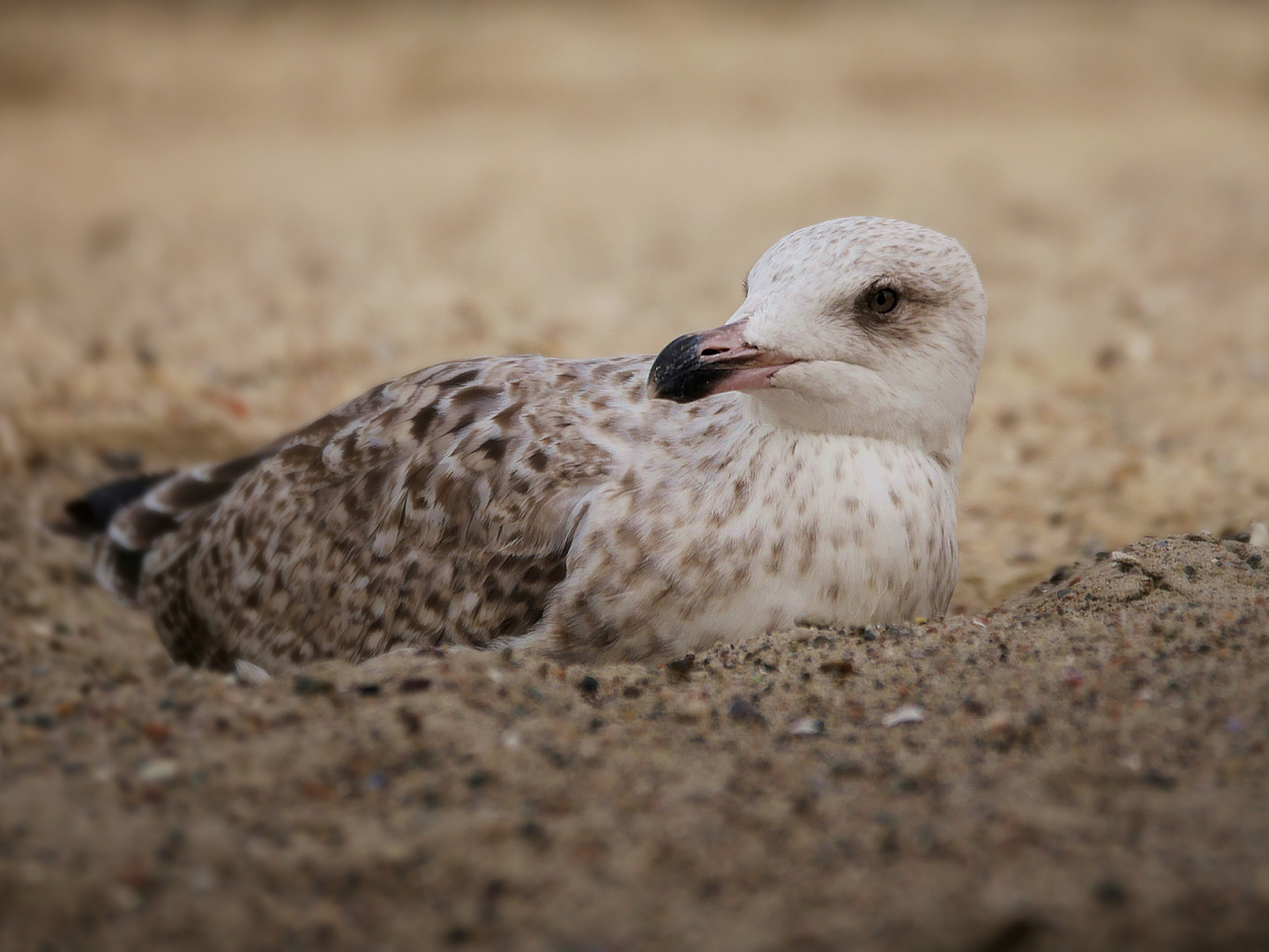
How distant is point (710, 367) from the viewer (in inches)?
115

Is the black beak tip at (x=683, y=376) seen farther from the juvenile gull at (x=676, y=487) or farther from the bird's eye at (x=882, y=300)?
the bird's eye at (x=882, y=300)

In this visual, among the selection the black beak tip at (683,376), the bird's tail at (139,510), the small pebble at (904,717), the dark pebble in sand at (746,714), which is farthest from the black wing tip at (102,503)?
the small pebble at (904,717)

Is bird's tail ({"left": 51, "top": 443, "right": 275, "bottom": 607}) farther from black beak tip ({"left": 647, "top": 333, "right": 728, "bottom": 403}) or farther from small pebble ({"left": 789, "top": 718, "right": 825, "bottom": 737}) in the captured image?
small pebble ({"left": 789, "top": 718, "right": 825, "bottom": 737})

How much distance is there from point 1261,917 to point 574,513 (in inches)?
69.5

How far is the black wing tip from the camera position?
450 cm

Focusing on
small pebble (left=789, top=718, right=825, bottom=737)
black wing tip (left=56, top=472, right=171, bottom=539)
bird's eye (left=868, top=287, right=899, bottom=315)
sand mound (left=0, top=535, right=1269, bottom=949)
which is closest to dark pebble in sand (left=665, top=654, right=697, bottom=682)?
sand mound (left=0, top=535, right=1269, bottom=949)

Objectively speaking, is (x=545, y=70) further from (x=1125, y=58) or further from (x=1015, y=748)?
(x=1015, y=748)

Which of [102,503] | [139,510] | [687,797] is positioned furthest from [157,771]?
[102,503]

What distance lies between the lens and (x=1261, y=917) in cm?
187

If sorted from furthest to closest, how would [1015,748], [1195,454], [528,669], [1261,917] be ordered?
[1195,454]
[528,669]
[1015,748]
[1261,917]

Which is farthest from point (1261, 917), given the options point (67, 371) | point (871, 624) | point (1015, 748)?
point (67, 371)

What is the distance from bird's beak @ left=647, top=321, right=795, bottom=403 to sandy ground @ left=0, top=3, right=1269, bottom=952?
2.05 feet

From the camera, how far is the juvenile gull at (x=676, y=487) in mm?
3004

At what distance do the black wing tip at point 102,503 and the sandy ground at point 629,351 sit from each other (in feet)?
0.99
